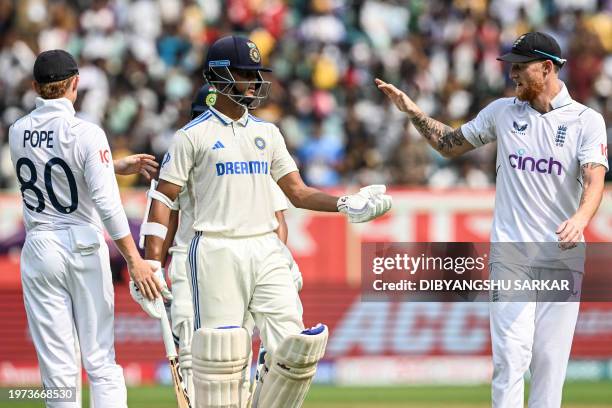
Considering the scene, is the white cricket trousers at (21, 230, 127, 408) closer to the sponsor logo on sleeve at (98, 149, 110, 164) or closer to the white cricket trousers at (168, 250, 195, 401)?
the sponsor logo on sleeve at (98, 149, 110, 164)

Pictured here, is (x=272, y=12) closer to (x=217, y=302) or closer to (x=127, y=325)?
(x=127, y=325)

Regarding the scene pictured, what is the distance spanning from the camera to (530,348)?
22.8 ft

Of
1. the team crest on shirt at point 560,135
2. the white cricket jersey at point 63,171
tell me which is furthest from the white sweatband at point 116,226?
the team crest on shirt at point 560,135

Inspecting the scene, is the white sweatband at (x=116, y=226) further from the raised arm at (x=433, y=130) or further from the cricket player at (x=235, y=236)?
the raised arm at (x=433, y=130)

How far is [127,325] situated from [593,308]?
15.0 ft

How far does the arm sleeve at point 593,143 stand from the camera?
22.8ft

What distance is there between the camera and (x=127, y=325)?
40.7 feet

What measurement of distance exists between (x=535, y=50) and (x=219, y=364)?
96.4 inches

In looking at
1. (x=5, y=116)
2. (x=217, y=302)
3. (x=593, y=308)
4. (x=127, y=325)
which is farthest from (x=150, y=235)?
(x=5, y=116)

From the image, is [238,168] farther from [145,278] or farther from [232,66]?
[145,278]

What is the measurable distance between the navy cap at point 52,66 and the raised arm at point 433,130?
1.82 m

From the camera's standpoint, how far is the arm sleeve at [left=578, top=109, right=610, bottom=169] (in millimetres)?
6961

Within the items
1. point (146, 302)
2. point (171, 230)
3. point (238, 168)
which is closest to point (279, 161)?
point (238, 168)

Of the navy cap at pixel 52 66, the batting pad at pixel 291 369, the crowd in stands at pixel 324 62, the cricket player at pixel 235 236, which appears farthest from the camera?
the crowd in stands at pixel 324 62
